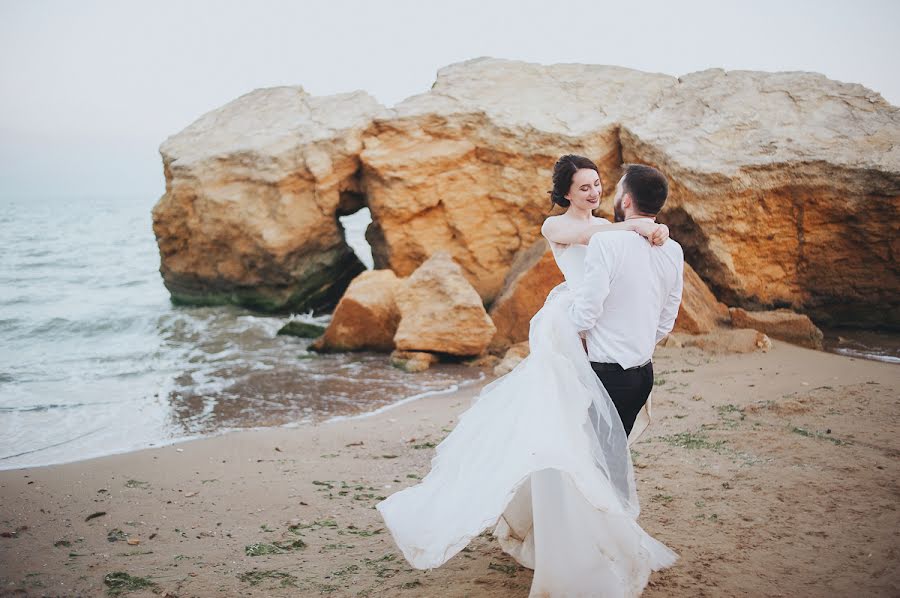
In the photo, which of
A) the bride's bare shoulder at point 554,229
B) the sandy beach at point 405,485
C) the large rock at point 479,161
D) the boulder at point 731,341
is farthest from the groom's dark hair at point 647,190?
the large rock at point 479,161

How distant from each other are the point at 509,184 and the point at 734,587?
8538 mm

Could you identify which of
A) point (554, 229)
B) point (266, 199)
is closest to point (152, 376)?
point (266, 199)

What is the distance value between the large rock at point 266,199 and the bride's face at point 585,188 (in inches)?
338

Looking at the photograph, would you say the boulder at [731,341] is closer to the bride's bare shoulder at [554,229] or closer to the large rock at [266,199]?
the bride's bare shoulder at [554,229]

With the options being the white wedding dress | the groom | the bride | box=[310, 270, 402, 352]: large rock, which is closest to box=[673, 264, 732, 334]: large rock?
box=[310, 270, 402, 352]: large rock

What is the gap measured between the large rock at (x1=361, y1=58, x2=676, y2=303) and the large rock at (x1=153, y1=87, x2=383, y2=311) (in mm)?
835

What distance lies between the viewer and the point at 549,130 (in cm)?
1063

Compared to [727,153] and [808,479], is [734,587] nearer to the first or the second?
[808,479]

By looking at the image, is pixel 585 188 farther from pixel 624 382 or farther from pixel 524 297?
pixel 524 297

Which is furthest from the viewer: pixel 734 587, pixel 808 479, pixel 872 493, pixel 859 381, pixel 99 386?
pixel 99 386

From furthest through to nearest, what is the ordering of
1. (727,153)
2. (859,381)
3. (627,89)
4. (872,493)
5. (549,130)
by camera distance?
(627,89) < (549,130) < (727,153) < (859,381) < (872,493)

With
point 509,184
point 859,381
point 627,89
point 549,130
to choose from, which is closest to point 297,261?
point 509,184

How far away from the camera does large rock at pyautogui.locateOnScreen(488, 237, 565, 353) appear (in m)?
8.92

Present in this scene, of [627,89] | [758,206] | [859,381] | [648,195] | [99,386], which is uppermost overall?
[627,89]
